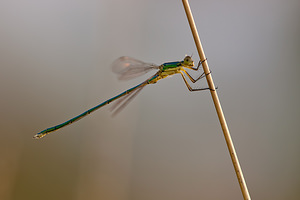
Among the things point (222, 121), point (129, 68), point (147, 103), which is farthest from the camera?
point (147, 103)

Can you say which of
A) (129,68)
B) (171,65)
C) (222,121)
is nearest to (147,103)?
(129,68)

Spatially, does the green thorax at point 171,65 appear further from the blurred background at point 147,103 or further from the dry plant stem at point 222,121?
the blurred background at point 147,103

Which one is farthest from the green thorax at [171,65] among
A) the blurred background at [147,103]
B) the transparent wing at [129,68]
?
the blurred background at [147,103]

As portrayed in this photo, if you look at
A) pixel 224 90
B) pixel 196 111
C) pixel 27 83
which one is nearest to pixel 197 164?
pixel 196 111

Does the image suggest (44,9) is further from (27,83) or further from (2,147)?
(2,147)

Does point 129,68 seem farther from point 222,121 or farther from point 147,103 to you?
point 147,103

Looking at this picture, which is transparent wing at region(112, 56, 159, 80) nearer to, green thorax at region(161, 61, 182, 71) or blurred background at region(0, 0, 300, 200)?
green thorax at region(161, 61, 182, 71)
